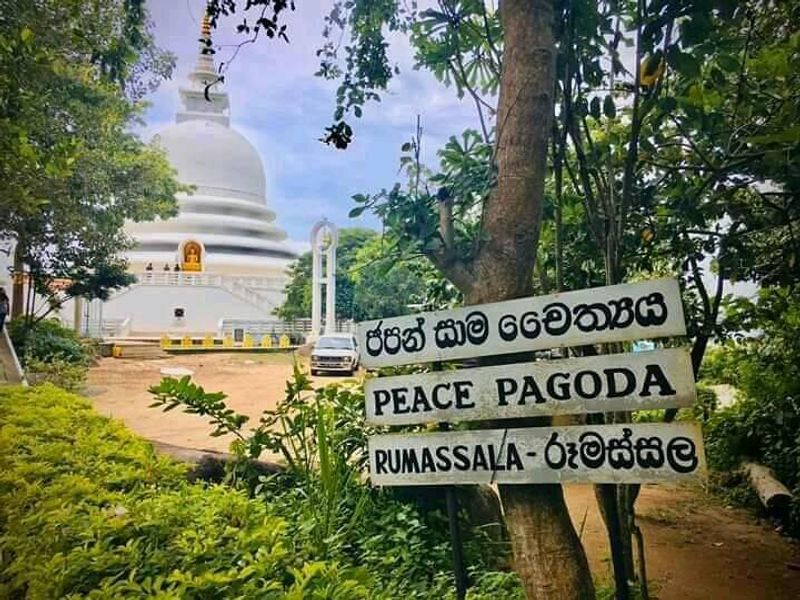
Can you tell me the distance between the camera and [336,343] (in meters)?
1.71

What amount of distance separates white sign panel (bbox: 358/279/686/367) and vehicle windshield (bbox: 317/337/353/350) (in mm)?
600

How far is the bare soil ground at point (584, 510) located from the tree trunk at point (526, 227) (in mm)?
415

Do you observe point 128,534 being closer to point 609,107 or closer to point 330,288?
point 330,288

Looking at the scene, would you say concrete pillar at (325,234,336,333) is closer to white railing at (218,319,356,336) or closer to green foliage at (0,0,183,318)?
white railing at (218,319,356,336)

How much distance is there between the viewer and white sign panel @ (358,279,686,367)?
0.79 meters

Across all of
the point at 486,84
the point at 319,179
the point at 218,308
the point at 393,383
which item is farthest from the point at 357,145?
the point at 218,308

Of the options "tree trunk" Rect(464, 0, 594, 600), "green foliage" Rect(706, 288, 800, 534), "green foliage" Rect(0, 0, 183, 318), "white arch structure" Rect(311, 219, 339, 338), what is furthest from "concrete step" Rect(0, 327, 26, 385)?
"green foliage" Rect(706, 288, 800, 534)

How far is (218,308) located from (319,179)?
694 mm

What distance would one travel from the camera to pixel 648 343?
1.17 m

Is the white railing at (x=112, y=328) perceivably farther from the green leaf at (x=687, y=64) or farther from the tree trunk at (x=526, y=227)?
the green leaf at (x=687, y=64)

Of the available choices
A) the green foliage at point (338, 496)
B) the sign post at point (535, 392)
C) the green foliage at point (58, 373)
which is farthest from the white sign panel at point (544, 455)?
the green foliage at point (58, 373)

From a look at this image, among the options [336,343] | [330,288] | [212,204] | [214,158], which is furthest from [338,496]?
[212,204]

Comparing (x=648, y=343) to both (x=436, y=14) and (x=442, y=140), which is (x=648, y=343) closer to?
(x=442, y=140)

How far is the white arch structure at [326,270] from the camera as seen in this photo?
5.50 feet
